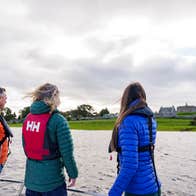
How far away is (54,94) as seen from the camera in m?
4.48

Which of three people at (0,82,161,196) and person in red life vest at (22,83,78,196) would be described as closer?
three people at (0,82,161,196)

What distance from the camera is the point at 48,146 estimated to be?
14.4ft

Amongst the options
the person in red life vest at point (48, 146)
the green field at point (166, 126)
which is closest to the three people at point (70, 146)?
the person in red life vest at point (48, 146)

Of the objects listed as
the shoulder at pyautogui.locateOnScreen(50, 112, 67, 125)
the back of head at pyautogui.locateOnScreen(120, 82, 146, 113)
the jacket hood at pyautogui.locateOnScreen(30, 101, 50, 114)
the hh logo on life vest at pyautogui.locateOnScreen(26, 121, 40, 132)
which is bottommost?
the hh logo on life vest at pyautogui.locateOnScreen(26, 121, 40, 132)

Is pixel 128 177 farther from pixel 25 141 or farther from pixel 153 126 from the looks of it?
pixel 25 141

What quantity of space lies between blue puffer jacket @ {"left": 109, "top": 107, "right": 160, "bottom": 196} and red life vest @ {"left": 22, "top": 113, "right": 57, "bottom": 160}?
99 cm

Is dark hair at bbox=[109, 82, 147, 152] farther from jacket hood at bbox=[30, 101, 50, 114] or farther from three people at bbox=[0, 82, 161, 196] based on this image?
jacket hood at bbox=[30, 101, 50, 114]

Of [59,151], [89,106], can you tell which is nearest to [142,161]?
[59,151]

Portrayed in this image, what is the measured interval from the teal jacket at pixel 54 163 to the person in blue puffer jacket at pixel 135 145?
59 cm

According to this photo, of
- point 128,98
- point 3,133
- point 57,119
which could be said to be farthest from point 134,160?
point 3,133

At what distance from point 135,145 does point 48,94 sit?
1.39m

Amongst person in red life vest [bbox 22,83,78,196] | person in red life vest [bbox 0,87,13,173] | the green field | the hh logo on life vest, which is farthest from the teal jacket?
the green field

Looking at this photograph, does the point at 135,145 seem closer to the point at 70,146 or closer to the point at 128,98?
the point at 128,98

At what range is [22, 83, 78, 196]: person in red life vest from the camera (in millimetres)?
4301
